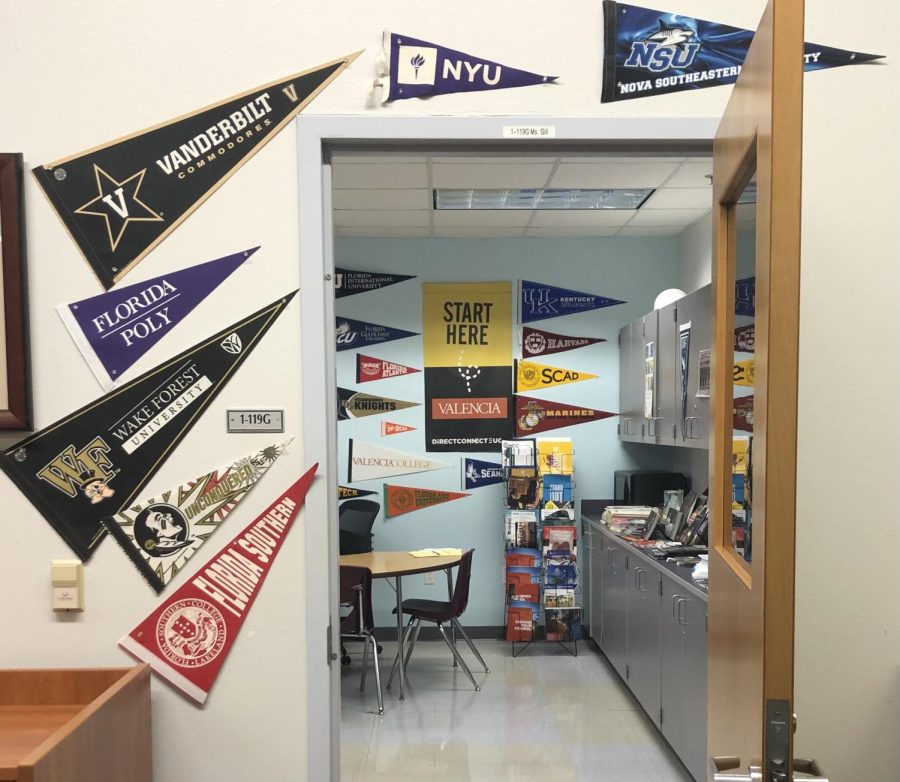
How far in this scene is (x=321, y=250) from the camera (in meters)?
1.64

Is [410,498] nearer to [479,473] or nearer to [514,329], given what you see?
[479,473]

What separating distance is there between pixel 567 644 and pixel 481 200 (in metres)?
3.35

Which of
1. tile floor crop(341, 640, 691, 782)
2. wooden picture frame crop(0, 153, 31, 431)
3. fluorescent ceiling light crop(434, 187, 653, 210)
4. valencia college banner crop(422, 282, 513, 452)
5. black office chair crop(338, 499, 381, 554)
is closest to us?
wooden picture frame crop(0, 153, 31, 431)

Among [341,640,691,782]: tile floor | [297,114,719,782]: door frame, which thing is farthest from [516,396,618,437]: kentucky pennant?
[297,114,719,782]: door frame

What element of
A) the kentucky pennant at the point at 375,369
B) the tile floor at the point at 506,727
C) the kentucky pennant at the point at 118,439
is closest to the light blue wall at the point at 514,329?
the kentucky pennant at the point at 375,369

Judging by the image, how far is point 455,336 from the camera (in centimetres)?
575

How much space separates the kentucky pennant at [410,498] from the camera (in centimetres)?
574

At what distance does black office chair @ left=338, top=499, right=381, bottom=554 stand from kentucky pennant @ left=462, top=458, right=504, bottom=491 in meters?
0.74

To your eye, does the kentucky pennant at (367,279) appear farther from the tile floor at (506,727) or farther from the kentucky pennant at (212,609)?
the kentucky pennant at (212,609)

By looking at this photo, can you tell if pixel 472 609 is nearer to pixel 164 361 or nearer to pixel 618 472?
pixel 618 472

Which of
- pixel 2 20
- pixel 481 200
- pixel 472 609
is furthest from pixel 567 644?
pixel 2 20

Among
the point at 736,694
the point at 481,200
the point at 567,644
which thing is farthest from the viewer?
the point at 567,644

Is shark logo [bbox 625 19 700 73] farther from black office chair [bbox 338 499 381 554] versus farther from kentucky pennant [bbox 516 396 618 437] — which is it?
kentucky pennant [bbox 516 396 618 437]

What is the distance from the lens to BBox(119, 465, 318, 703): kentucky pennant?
1.64m
